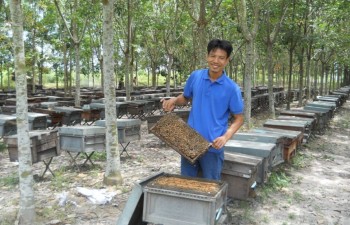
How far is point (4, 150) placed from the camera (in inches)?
407

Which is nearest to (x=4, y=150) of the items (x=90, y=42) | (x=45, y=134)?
(x=45, y=134)

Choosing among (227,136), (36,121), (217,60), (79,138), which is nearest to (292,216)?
(227,136)

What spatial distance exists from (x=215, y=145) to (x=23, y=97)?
2.88 metres

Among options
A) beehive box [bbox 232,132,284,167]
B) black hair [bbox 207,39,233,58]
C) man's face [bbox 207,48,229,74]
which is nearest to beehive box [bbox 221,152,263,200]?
beehive box [bbox 232,132,284,167]

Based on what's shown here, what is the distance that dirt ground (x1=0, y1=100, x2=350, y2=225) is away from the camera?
580 cm

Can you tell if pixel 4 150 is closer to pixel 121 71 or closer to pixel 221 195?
pixel 221 195

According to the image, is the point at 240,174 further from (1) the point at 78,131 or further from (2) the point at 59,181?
(2) the point at 59,181

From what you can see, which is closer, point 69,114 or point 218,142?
point 218,142

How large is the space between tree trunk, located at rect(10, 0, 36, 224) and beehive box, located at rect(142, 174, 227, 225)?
228cm

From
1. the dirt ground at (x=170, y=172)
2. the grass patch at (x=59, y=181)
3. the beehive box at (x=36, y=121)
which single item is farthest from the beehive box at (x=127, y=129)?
the beehive box at (x=36, y=121)

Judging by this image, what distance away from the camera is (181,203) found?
142 inches

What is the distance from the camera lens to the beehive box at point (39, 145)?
6.69 m

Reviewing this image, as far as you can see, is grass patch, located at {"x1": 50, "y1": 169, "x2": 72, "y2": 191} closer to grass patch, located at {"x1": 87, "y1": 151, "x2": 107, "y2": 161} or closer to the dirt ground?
the dirt ground

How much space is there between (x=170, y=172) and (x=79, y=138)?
2.12m
